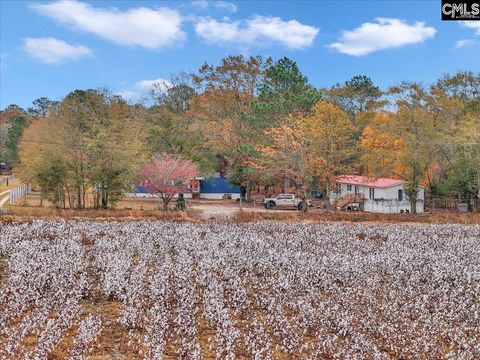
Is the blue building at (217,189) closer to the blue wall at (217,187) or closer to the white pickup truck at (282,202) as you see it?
the blue wall at (217,187)

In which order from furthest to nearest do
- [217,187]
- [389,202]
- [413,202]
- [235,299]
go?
1. [217,187]
2. [389,202]
3. [413,202]
4. [235,299]

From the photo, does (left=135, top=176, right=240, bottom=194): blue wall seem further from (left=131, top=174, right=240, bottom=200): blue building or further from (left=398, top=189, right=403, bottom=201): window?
(left=398, top=189, right=403, bottom=201): window

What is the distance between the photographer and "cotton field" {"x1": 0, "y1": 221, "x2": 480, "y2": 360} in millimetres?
7852

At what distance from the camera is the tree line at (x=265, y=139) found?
3569cm

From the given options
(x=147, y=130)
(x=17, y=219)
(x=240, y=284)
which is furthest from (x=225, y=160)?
(x=240, y=284)

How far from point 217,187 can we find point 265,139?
13.8 m

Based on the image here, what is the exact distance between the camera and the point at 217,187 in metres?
54.5

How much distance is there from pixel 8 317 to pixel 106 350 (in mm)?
2720

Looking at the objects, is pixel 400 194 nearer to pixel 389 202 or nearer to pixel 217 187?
pixel 389 202

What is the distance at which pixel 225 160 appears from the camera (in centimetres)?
5550

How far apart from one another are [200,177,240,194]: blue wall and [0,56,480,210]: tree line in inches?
113

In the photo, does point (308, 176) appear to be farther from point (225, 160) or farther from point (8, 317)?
point (8, 317)

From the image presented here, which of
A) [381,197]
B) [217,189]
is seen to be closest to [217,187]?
[217,189]

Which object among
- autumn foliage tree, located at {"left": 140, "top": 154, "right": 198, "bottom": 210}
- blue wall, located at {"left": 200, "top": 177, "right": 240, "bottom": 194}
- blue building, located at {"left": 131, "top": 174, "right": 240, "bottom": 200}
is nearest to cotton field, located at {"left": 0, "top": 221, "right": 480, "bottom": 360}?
autumn foliage tree, located at {"left": 140, "top": 154, "right": 198, "bottom": 210}
